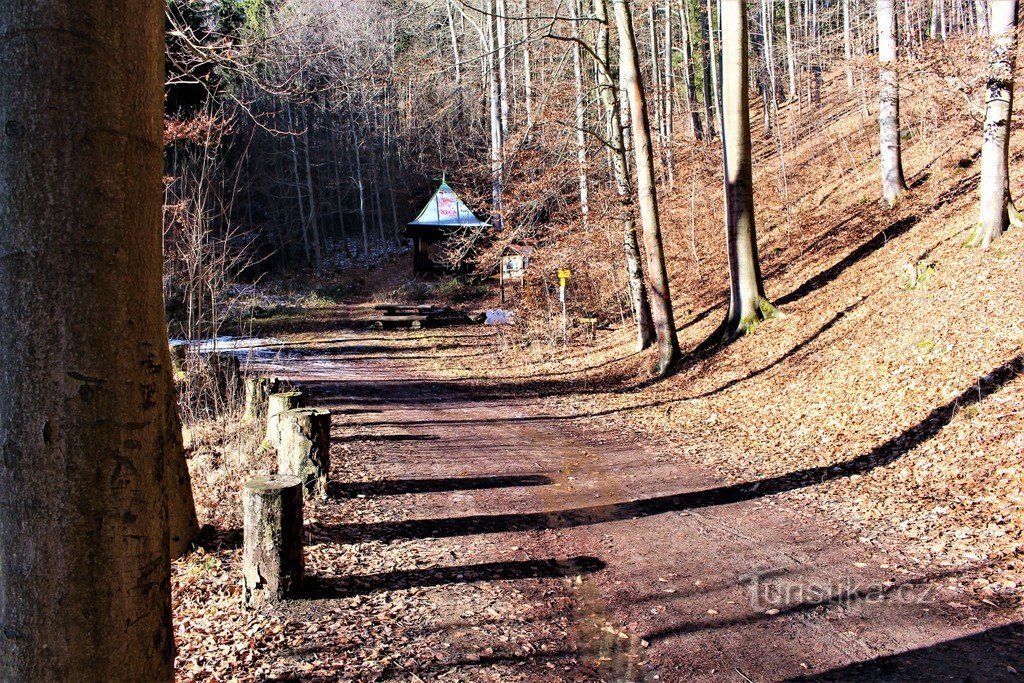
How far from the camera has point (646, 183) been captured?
13.3 m

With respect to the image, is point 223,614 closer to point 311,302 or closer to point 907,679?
point 907,679

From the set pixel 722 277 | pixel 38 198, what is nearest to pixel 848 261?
pixel 722 277

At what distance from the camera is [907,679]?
3.75 metres

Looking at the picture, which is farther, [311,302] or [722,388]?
[311,302]

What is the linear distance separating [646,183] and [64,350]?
12112mm

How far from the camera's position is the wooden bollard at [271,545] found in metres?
4.88

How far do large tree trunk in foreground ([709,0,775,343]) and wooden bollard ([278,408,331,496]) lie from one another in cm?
859

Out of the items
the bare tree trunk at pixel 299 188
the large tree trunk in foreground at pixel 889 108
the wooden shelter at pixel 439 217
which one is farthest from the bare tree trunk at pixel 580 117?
the bare tree trunk at pixel 299 188

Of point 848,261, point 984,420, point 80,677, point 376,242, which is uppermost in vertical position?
point 376,242

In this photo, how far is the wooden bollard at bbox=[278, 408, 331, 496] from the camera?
6.93 meters

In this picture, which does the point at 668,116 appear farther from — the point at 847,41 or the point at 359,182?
the point at 359,182

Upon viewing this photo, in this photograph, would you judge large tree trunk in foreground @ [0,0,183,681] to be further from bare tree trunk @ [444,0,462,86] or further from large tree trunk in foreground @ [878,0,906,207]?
large tree trunk in foreground @ [878,0,906,207]

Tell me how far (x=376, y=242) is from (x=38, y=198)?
48153 mm

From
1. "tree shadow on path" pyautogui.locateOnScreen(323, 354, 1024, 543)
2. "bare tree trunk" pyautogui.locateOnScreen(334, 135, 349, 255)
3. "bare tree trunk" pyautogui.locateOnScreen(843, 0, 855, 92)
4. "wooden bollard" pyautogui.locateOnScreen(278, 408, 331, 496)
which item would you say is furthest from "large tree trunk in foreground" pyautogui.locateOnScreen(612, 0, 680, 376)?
"bare tree trunk" pyautogui.locateOnScreen(334, 135, 349, 255)
